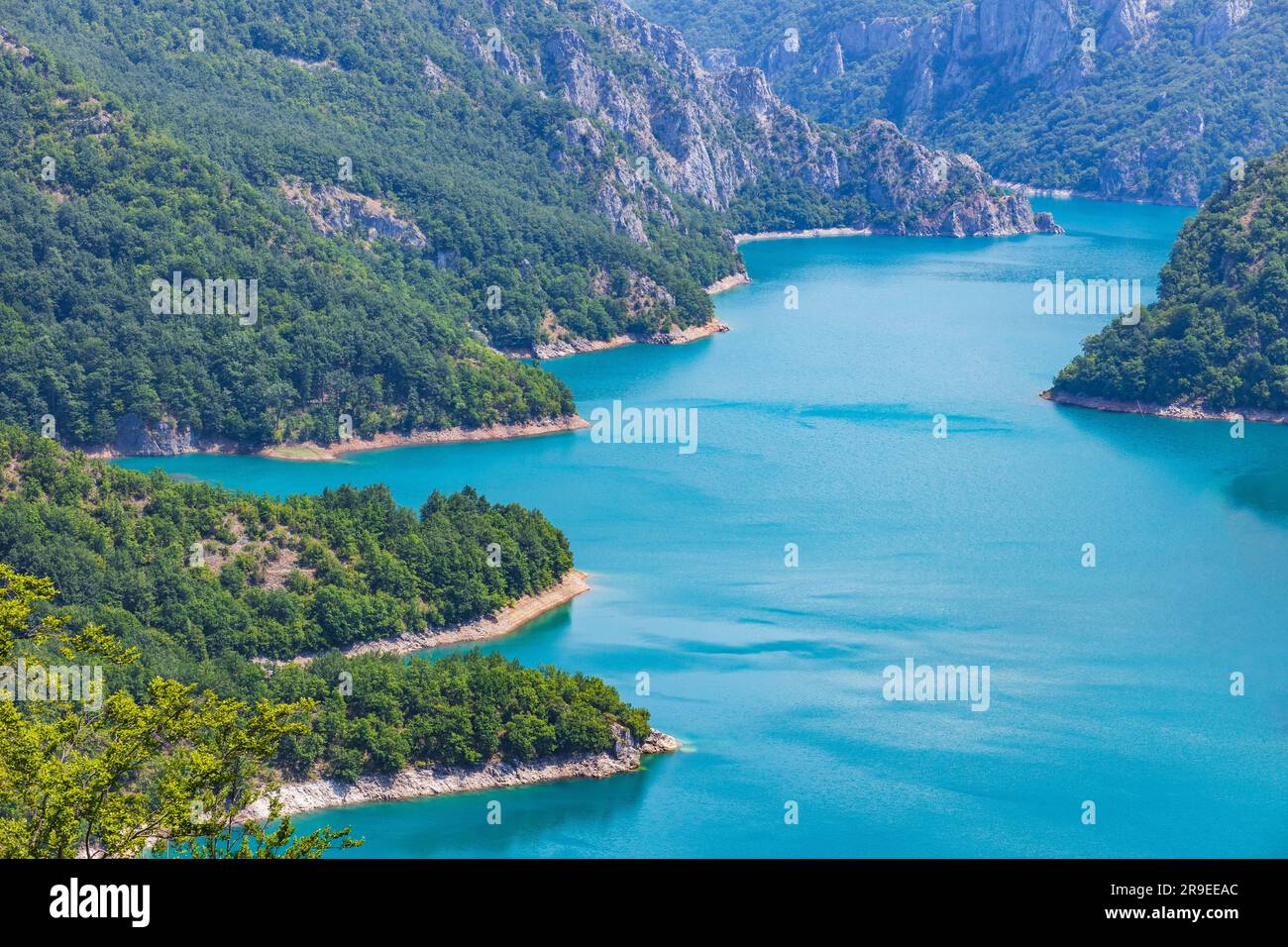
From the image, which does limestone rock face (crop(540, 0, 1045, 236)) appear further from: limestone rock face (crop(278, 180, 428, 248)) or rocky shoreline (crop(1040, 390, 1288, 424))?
rocky shoreline (crop(1040, 390, 1288, 424))

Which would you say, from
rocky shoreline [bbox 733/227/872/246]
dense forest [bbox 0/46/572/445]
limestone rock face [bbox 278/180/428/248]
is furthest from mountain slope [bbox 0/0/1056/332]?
dense forest [bbox 0/46/572/445]

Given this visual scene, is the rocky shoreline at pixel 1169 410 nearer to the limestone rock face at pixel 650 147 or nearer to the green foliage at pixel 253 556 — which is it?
the green foliage at pixel 253 556

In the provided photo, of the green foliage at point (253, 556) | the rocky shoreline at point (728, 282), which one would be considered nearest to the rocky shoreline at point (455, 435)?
the green foliage at point (253, 556)

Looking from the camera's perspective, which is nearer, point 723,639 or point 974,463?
point 723,639

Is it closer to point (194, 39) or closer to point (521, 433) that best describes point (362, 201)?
point (194, 39)

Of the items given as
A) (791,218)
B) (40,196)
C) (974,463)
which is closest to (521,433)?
(974,463)
